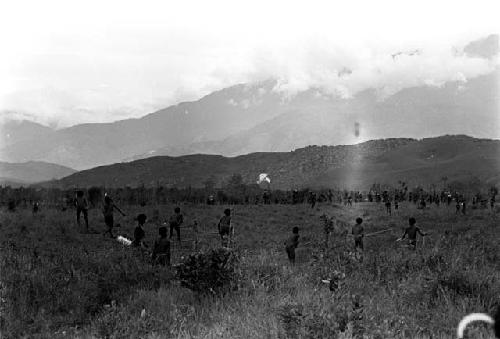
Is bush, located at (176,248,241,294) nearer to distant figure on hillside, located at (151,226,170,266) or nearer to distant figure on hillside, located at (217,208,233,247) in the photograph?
distant figure on hillside, located at (151,226,170,266)

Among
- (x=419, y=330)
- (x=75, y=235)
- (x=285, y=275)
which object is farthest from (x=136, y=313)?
(x=75, y=235)

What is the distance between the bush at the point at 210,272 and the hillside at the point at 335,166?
107128 millimetres

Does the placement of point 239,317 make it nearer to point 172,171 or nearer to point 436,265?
point 436,265

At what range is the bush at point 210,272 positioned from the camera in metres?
8.09

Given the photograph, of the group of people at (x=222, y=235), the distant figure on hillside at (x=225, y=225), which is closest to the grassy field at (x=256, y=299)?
the group of people at (x=222, y=235)

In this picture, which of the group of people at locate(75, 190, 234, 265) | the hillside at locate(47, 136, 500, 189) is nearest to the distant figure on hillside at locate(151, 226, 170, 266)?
the group of people at locate(75, 190, 234, 265)

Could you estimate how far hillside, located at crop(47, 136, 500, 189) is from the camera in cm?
12270

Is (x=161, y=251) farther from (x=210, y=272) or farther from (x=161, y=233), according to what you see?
(x=210, y=272)

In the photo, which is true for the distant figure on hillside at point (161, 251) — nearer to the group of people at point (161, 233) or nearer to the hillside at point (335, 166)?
the group of people at point (161, 233)

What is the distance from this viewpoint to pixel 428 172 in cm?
12175

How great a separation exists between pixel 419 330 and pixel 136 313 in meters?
3.76

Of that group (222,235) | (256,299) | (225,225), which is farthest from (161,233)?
(222,235)

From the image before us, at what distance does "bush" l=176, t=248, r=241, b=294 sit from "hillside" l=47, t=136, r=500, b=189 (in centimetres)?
10713

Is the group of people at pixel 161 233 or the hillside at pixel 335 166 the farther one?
the hillside at pixel 335 166
